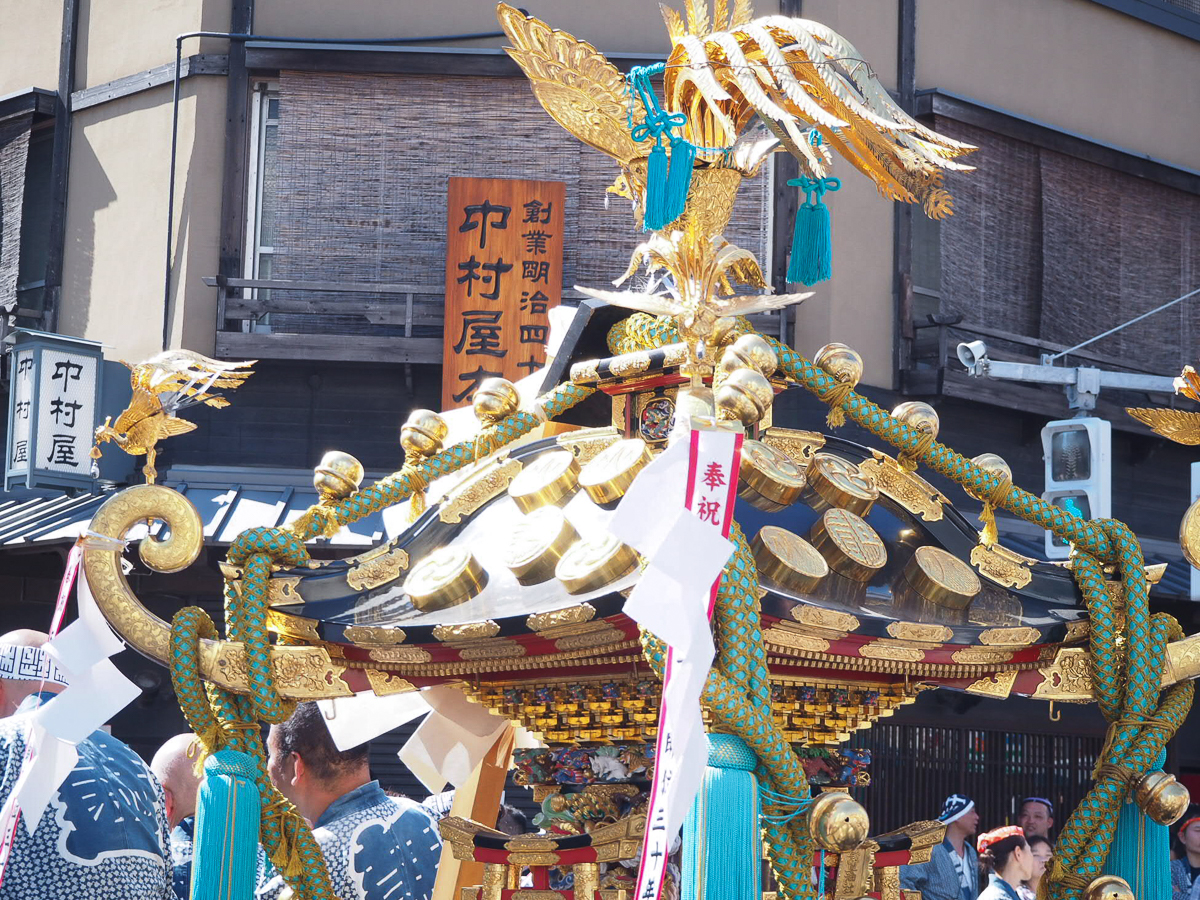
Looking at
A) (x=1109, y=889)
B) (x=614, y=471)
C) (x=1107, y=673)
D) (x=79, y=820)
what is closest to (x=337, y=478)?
(x=614, y=471)

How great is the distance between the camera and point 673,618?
3.03 metres

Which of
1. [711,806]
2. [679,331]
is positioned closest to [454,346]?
[679,331]

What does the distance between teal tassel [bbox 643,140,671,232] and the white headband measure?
189 centimetres

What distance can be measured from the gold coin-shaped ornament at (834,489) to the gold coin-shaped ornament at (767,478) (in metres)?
0.16

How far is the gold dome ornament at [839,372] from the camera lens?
155 inches

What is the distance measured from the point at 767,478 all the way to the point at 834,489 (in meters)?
0.31

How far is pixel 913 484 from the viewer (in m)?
4.07

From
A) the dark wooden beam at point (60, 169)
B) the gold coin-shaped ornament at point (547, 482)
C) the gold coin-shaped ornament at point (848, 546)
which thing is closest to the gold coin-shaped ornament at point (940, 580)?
the gold coin-shaped ornament at point (848, 546)

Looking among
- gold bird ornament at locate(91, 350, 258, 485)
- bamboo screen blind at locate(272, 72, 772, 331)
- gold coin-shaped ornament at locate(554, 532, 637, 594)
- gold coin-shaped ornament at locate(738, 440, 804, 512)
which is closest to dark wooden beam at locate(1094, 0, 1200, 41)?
bamboo screen blind at locate(272, 72, 772, 331)

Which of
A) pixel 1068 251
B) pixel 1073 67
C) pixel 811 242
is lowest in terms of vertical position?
pixel 811 242

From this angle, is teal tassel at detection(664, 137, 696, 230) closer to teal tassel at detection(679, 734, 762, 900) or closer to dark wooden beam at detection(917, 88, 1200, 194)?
teal tassel at detection(679, 734, 762, 900)

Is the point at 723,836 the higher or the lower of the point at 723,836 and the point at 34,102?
the lower

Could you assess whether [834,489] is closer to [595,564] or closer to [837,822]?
[595,564]

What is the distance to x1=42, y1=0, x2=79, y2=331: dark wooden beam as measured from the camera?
976 centimetres
